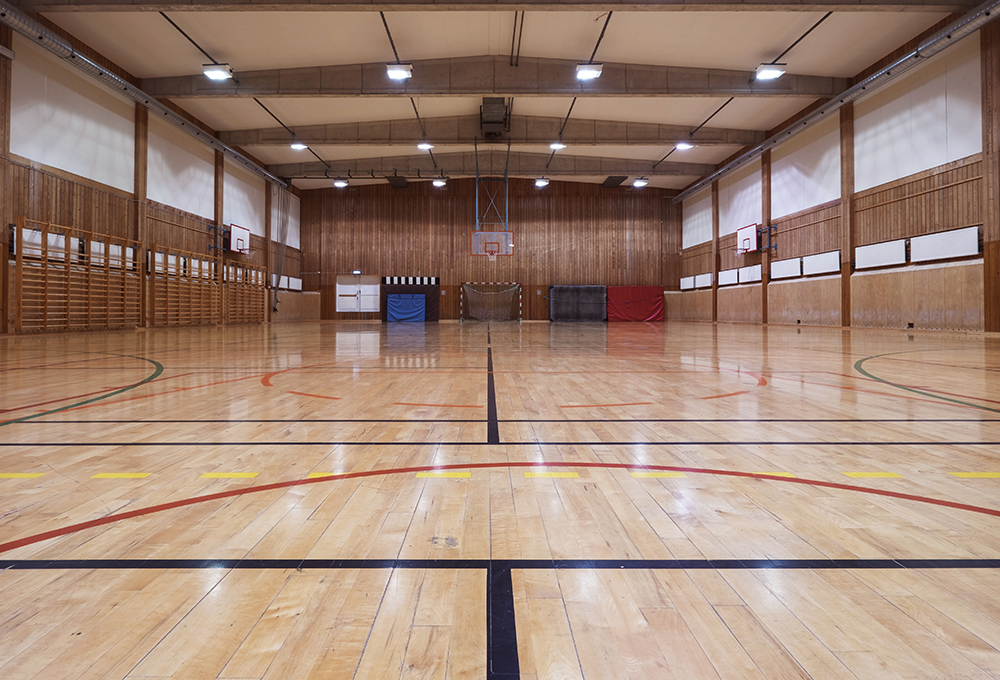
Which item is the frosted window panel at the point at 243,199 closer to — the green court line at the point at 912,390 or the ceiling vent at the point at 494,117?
the ceiling vent at the point at 494,117

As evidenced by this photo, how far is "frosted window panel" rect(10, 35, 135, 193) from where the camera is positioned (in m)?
10.8

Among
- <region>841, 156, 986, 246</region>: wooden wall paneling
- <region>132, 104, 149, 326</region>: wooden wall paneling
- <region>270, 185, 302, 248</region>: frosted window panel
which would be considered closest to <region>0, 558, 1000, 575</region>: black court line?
<region>841, 156, 986, 246</region>: wooden wall paneling

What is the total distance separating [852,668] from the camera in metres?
1.04

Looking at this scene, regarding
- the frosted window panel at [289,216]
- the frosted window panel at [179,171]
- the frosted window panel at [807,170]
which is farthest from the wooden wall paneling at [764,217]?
the frosted window panel at [289,216]

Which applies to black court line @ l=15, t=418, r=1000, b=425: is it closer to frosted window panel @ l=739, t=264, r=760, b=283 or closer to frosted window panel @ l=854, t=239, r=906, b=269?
frosted window panel @ l=854, t=239, r=906, b=269

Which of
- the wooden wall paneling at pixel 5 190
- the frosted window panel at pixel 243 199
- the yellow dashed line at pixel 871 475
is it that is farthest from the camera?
the frosted window panel at pixel 243 199

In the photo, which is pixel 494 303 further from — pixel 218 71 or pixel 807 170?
pixel 218 71

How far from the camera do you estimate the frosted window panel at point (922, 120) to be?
1131 cm

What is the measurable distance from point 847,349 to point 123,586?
9.56 m

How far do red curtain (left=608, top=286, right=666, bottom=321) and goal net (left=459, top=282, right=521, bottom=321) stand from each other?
14.3 feet

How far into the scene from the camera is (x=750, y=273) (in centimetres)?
1997

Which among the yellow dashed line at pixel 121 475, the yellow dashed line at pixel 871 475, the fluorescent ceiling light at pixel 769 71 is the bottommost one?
the yellow dashed line at pixel 871 475

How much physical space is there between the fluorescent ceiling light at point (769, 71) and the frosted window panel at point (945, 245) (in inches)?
199

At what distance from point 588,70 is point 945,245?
8883 mm
